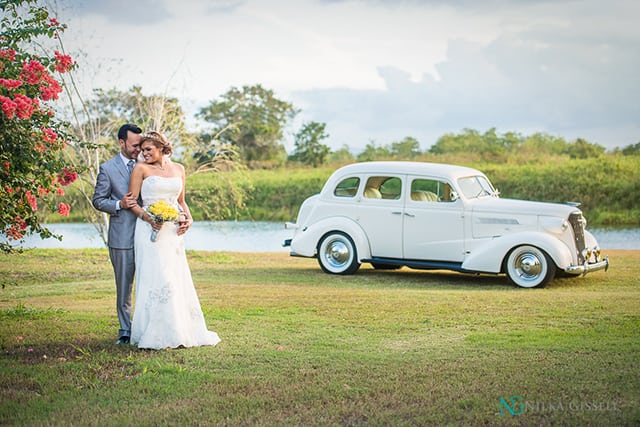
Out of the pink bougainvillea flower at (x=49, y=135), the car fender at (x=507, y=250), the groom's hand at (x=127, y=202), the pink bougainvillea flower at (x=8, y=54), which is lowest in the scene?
the car fender at (x=507, y=250)

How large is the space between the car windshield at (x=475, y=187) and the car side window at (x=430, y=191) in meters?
0.29

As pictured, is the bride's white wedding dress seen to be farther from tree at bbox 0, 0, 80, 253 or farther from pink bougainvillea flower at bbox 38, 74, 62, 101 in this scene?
pink bougainvillea flower at bbox 38, 74, 62, 101

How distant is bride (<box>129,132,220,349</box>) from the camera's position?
7.06 metres

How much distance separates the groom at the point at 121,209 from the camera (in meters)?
7.22

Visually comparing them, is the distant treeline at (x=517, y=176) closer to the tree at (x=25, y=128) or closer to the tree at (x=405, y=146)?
the tree at (x=405, y=146)

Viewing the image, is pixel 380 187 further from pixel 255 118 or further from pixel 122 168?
pixel 255 118

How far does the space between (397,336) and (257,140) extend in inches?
1530

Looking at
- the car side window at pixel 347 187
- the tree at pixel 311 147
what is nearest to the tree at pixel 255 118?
the tree at pixel 311 147

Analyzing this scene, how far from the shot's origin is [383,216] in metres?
13.4

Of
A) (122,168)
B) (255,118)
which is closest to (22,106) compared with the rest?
(122,168)

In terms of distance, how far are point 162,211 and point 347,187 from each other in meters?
7.31

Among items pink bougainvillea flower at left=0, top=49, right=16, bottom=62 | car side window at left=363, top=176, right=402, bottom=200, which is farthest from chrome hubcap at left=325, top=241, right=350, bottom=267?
pink bougainvillea flower at left=0, top=49, right=16, bottom=62

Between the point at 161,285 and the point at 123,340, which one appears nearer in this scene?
the point at 161,285

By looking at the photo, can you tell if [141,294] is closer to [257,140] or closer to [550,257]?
[550,257]
